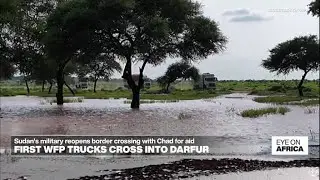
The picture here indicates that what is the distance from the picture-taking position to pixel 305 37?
116 ft

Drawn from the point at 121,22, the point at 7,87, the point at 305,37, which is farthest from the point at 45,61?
the point at 7,87

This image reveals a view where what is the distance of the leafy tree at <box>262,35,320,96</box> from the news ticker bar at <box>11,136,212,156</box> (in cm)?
2250

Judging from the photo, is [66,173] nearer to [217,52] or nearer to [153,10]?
[153,10]

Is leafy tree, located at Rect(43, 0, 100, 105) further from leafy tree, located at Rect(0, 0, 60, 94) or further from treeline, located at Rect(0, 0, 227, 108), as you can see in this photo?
leafy tree, located at Rect(0, 0, 60, 94)

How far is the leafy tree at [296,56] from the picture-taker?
35812mm

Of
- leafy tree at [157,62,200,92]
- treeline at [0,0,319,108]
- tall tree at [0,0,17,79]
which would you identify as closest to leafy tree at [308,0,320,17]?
treeline at [0,0,319,108]

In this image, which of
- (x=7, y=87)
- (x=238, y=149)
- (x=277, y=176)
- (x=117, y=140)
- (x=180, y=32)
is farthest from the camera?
(x=7, y=87)

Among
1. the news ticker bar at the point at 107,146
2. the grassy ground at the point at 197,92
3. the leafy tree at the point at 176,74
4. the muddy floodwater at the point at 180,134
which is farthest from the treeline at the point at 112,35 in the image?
the news ticker bar at the point at 107,146

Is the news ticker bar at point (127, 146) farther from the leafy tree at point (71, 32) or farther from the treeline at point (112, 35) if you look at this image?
the leafy tree at point (71, 32)

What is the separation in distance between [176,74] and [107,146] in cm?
4304

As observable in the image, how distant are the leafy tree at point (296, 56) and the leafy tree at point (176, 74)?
743 cm

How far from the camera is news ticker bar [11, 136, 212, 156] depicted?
11413 millimetres

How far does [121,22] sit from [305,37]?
13844 millimetres

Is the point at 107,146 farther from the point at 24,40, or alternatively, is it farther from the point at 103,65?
the point at 103,65
